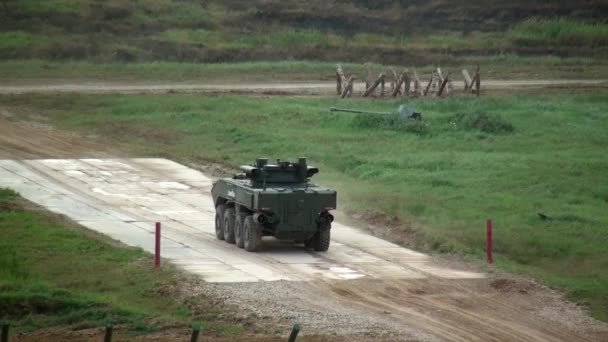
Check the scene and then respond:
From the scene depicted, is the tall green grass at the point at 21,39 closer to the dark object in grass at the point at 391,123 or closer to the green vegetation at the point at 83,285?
the dark object in grass at the point at 391,123

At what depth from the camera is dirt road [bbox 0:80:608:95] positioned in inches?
2194

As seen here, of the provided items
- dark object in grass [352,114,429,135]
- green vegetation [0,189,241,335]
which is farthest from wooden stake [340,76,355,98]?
green vegetation [0,189,241,335]

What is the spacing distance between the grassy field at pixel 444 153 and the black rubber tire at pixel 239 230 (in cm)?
409

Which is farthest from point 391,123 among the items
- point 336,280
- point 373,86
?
point 336,280

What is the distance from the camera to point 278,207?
26953 millimetres

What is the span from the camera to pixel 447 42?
76375 mm

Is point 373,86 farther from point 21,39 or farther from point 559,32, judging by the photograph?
point 559,32

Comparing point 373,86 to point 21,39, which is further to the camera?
point 21,39

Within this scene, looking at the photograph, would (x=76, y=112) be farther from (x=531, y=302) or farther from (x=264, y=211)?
(x=531, y=302)

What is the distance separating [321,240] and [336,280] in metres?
2.68

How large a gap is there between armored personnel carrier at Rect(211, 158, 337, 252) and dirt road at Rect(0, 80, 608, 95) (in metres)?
27.6

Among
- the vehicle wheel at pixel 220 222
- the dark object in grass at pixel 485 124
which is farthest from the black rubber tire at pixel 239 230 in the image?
the dark object in grass at pixel 485 124

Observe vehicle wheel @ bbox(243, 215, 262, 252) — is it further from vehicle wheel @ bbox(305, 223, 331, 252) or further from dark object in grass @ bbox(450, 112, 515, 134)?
dark object in grass @ bbox(450, 112, 515, 134)

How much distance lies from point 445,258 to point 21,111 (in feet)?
86.2
